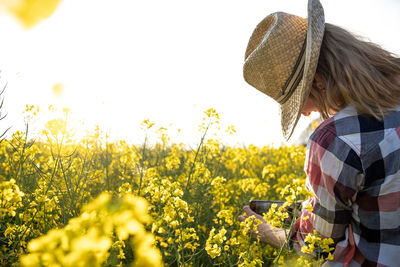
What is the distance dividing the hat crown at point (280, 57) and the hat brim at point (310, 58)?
0.09 metres

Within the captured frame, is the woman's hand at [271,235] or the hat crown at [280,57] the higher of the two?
the hat crown at [280,57]

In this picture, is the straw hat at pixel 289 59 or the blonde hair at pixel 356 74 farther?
the straw hat at pixel 289 59

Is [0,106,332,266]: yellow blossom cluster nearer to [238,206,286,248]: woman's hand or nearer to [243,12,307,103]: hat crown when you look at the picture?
[238,206,286,248]: woman's hand

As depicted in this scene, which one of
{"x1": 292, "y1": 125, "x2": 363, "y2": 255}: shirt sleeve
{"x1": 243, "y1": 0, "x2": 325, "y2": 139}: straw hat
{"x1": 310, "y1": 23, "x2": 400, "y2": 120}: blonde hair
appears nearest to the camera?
{"x1": 292, "y1": 125, "x2": 363, "y2": 255}: shirt sleeve

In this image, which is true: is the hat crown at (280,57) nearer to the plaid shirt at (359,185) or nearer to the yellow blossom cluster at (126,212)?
the plaid shirt at (359,185)

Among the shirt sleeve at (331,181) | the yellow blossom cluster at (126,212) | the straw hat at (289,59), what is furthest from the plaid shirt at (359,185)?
the straw hat at (289,59)

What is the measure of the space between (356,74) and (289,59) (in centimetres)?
36

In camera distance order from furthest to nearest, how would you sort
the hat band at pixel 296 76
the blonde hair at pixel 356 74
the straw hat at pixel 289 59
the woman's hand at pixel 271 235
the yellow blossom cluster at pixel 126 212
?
the woman's hand at pixel 271 235, the hat band at pixel 296 76, the straw hat at pixel 289 59, the blonde hair at pixel 356 74, the yellow blossom cluster at pixel 126 212

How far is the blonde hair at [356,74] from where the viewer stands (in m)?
1.41

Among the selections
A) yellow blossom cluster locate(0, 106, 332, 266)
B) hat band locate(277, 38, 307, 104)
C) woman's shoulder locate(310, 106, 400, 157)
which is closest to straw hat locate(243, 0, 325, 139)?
hat band locate(277, 38, 307, 104)

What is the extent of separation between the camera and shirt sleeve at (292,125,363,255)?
129cm

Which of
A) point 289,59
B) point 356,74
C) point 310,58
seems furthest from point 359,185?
point 289,59

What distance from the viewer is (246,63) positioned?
5.96ft

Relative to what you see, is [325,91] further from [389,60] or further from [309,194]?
[309,194]
